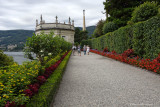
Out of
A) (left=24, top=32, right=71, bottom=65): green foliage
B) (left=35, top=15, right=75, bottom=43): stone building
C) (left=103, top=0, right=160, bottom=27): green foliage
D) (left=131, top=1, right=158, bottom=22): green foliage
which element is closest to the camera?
(left=24, top=32, right=71, bottom=65): green foliage

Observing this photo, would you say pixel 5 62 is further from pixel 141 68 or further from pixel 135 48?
pixel 135 48

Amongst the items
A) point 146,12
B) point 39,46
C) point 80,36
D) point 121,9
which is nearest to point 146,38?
point 146,12

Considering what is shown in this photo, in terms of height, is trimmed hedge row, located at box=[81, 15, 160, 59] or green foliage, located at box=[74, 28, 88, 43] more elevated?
green foliage, located at box=[74, 28, 88, 43]

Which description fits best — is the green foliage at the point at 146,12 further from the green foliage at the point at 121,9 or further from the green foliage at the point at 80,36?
the green foliage at the point at 80,36

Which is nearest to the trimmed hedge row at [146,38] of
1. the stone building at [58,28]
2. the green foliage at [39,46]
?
the green foliage at [39,46]

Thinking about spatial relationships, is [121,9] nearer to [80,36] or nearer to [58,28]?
[58,28]

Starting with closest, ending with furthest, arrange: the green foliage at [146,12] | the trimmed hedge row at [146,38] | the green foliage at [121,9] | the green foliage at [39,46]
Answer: the green foliage at [39,46], the trimmed hedge row at [146,38], the green foliage at [146,12], the green foliage at [121,9]

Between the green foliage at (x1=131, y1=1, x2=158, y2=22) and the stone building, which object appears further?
the stone building

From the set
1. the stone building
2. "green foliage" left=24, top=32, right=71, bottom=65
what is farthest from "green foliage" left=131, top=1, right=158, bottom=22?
the stone building

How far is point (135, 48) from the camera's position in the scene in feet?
32.6

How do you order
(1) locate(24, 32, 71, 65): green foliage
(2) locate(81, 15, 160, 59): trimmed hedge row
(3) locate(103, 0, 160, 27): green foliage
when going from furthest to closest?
(3) locate(103, 0, 160, 27): green foliage
(2) locate(81, 15, 160, 59): trimmed hedge row
(1) locate(24, 32, 71, 65): green foliage

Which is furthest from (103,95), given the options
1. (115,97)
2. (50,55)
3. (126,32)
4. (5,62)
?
(126,32)

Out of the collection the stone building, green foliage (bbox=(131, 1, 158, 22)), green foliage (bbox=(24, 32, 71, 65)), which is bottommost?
green foliage (bbox=(24, 32, 71, 65))

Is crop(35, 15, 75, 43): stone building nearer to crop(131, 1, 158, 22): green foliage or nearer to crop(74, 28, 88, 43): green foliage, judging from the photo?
crop(74, 28, 88, 43): green foliage
